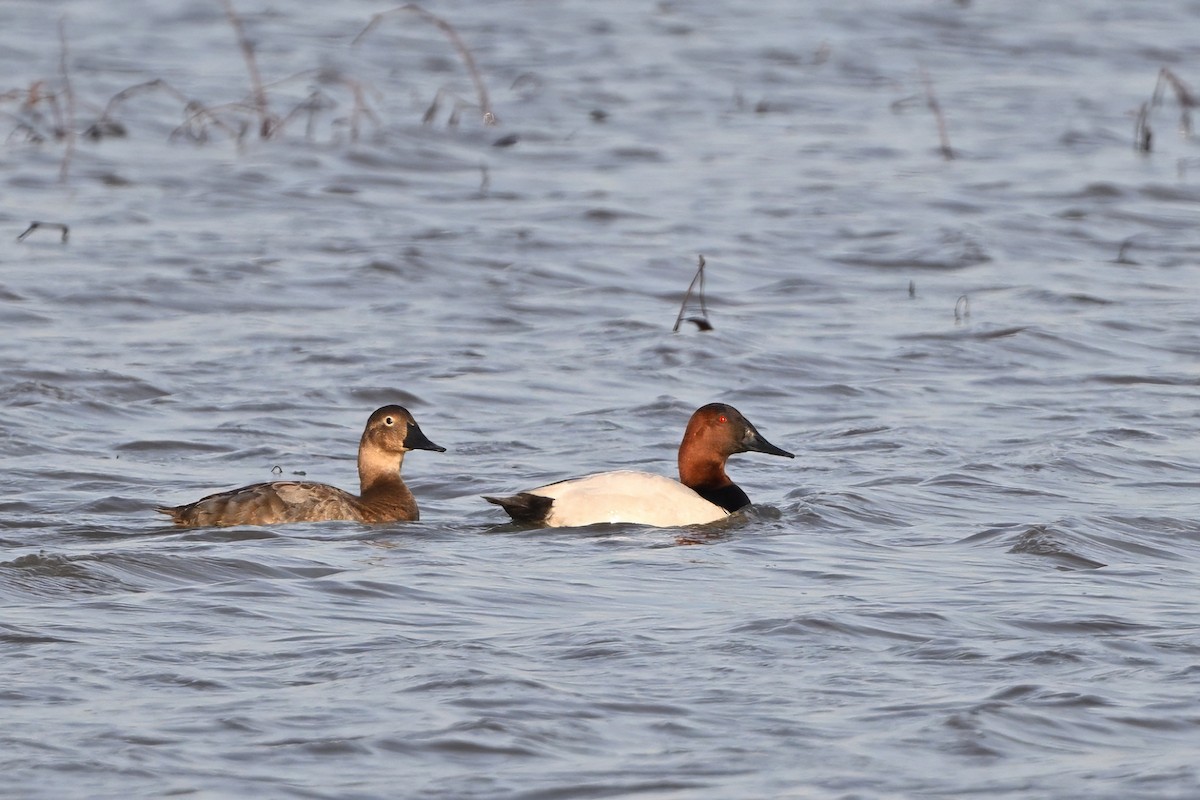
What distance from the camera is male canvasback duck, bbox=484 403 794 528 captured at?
32.2ft

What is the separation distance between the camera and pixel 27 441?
11672mm

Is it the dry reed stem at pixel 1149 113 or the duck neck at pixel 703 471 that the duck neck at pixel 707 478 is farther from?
the dry reed stem at pixel 1149 113

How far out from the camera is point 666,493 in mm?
10016

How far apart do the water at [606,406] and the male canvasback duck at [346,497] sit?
149 mm

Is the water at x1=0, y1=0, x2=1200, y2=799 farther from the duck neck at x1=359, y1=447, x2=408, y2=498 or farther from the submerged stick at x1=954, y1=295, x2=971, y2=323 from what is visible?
the duck neck at x1=359, y1=447, x2=408, y2=498

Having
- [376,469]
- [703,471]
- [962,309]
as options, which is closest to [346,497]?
[376,469]

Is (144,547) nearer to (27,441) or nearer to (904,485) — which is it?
(27,441)

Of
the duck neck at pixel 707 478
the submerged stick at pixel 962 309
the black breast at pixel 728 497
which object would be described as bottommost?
the black breast at pixel 728 497

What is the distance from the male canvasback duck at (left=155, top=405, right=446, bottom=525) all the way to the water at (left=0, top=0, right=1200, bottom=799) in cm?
15

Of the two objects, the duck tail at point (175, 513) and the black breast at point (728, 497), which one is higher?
the duck tail at point (175, 513)

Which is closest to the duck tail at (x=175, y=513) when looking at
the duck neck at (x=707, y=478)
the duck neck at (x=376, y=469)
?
the duck neck at (x=376, y=469)

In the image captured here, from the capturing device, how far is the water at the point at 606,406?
658cm

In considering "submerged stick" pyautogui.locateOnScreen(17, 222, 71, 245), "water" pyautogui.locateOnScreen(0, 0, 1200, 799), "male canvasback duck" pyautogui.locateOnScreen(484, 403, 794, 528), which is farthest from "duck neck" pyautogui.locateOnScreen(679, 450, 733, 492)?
"submerged stick" pyautogui.locateOnScreen(17, 222, 71, 245)

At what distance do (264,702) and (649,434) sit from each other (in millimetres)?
5892
